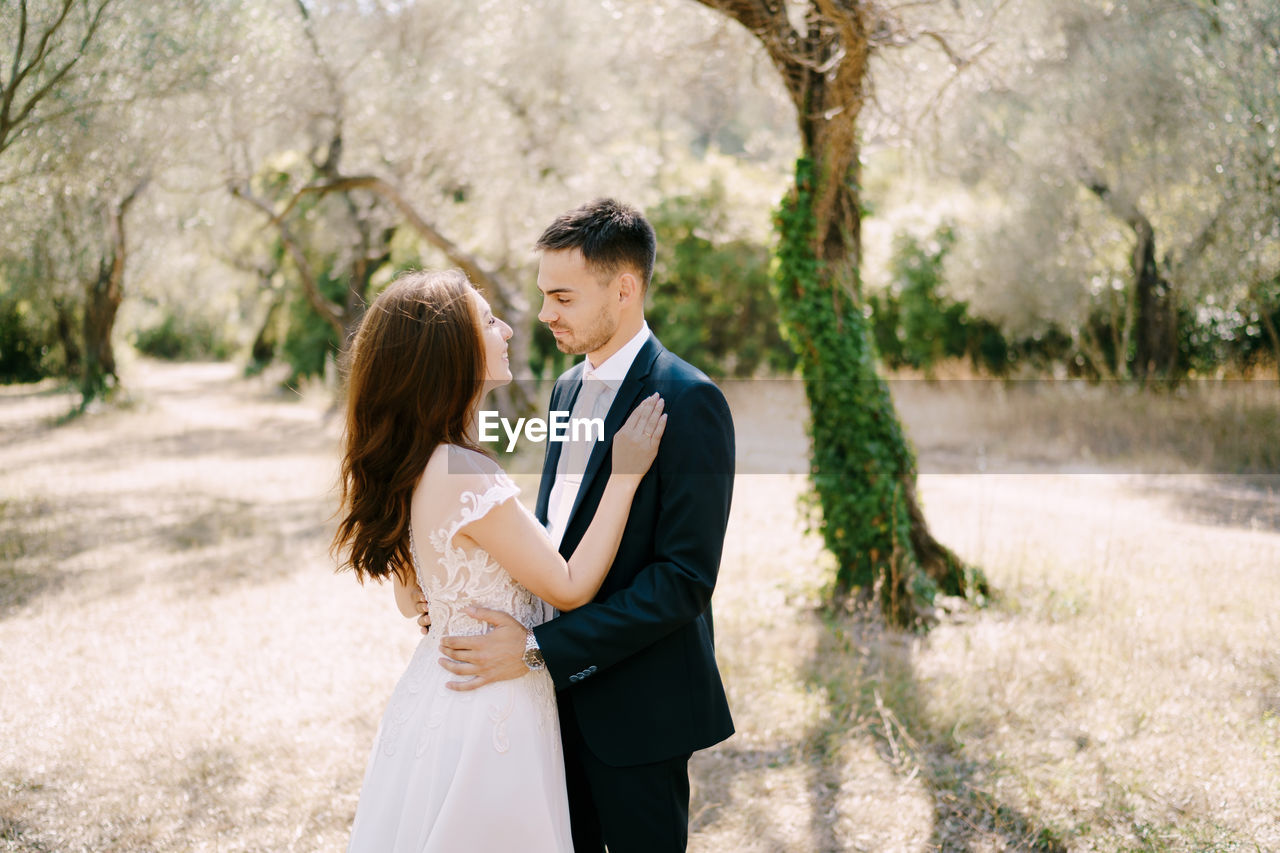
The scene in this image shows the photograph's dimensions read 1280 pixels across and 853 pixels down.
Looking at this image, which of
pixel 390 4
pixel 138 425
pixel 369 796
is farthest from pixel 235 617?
pixel 138 425

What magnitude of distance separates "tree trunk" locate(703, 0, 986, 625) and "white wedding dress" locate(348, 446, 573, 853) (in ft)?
12.8

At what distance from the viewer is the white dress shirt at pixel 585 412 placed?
2.43m

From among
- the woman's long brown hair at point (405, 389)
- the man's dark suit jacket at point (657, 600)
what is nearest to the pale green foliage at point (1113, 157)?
the man's dark suit jacket at point (657, 600)

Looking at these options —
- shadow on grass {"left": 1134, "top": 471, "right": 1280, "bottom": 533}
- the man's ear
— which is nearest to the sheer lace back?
the man's ear

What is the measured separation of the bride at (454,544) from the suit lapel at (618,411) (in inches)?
4.3

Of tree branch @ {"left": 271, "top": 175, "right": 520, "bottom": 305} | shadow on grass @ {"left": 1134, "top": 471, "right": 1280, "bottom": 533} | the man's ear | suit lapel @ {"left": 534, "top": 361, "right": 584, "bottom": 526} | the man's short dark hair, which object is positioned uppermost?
tree branch @ {"left": 271, "top": 175, "right": 520, "bottom": 305}

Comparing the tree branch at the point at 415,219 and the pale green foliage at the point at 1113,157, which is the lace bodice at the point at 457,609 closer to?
the pale green foliage at the point at 1113,157

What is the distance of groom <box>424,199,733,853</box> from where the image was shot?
2.10 meters

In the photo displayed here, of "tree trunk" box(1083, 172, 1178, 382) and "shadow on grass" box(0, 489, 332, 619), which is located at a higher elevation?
"tree trunk" box(1083, 172, 1178, 382)

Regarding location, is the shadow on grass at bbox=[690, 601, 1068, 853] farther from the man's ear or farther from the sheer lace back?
the man's ear

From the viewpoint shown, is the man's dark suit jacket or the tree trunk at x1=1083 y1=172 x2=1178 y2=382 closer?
the man's dark suit jacket

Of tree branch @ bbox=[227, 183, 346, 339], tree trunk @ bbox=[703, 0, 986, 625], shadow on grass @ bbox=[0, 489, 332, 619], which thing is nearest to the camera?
tree trunk @ bbox=[703, 0, 986, 625]

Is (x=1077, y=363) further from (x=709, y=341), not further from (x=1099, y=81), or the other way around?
(x=709, y=341)

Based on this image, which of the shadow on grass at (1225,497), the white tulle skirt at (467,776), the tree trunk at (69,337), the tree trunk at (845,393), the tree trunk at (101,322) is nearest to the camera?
the white tulle skirt at (467,776)
